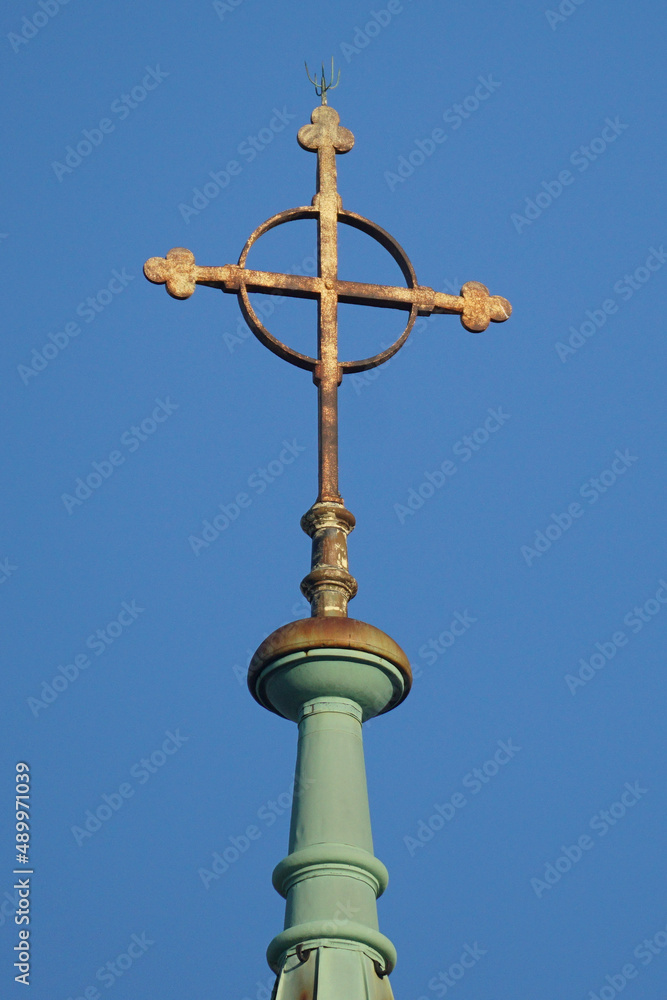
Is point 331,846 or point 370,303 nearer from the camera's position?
point 331,846

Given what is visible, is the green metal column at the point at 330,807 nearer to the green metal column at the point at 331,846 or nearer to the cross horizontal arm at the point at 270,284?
the green metal column at the point at 331,846

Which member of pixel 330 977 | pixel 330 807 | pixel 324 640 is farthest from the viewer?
pixel 324 640

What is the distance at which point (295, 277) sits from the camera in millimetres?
7887

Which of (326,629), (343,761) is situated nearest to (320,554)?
(326,629)

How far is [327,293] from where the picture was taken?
308 inches

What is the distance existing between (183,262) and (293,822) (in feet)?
10.8

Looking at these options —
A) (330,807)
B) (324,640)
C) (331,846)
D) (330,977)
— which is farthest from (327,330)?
(330,977)

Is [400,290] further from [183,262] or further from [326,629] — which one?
[326,629]

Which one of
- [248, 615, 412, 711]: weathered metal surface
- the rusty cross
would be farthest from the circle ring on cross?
[248, 615, 412, 711]: weathered metal surface

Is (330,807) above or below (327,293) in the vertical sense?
below

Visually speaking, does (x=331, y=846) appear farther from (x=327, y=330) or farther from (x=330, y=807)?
(x=327, y=330)

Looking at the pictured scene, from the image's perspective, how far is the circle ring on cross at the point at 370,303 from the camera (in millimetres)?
7539

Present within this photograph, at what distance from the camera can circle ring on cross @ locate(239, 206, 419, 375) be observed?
7539 mm

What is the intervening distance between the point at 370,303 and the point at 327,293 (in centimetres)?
32
